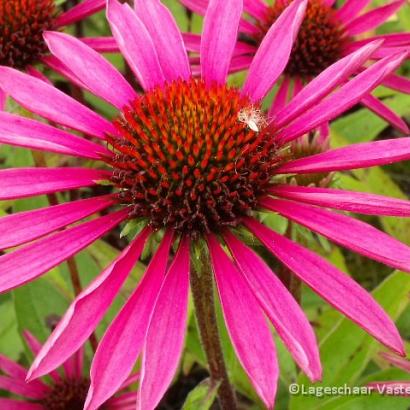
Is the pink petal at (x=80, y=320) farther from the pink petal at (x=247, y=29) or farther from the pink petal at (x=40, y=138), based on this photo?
the pink petal at (x=247, y=29)

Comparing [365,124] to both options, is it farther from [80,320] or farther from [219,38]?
[80,320]

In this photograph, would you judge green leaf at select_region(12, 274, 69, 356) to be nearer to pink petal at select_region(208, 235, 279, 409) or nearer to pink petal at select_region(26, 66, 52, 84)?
pink petal at select_region(26, 66, 52, 84)

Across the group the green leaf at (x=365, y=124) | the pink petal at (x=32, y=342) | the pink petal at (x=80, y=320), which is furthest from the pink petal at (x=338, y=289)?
the green leaf at (x=365, y=124)

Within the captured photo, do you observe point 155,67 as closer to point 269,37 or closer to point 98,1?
point 269,37

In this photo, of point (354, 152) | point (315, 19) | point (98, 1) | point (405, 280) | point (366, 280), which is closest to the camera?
point (354, 152)

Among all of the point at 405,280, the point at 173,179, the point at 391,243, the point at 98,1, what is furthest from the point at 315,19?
the point at 391,243

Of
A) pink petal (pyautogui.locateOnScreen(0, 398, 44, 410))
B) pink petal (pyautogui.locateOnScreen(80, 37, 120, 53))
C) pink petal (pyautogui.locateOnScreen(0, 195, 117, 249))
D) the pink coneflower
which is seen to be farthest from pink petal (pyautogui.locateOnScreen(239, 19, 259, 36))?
pink petal (pyautogui.locateOnScreen(0, 398, 44, 410))
